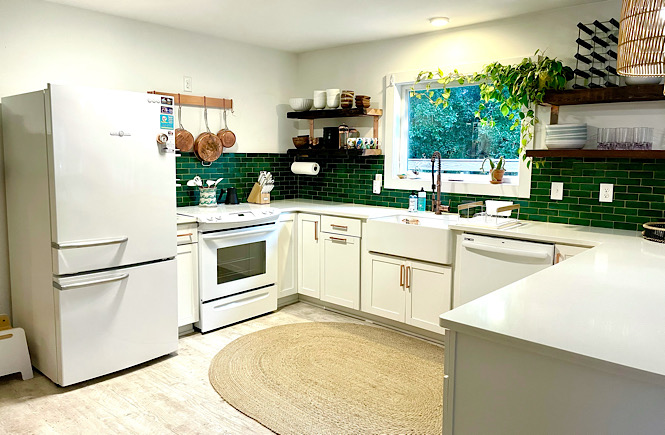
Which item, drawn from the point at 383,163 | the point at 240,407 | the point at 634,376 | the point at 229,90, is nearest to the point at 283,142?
the point at 229,90

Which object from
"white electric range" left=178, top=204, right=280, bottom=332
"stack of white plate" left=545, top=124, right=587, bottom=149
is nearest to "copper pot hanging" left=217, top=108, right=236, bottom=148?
"white electric range" left=178, top=204, right=280, bottom=332

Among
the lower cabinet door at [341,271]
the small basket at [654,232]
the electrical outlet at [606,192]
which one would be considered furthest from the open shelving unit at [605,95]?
the lower cabinet door at [341,271]

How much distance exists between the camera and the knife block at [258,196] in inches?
185

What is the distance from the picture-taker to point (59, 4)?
350 centimetres

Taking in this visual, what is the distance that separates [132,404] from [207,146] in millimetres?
2278

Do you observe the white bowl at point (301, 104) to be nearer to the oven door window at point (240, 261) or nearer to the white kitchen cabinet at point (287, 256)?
the white kitchen cabinet at point (287, 256)

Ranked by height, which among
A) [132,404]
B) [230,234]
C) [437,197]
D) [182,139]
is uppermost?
[182,139]

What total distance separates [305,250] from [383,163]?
1.04 m

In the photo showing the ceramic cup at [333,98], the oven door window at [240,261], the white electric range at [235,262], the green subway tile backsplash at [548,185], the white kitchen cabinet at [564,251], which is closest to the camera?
the white kitchen cabinet at [564,251]

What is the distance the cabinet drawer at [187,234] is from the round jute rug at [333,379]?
0.79 metres

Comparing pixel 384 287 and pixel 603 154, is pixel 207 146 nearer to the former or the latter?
pixel 384 287

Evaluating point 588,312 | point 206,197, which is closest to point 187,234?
point 206,197

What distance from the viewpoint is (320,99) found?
15.5ft

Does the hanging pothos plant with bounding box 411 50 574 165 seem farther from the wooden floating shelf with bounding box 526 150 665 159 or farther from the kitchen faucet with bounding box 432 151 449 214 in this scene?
the kitchen faucet with bounding box 432 151 449 214
